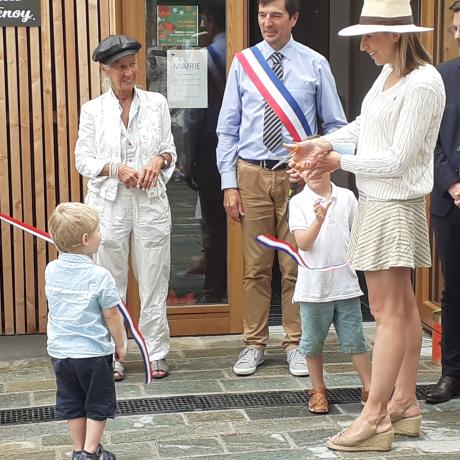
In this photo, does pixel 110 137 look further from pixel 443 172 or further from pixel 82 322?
pixel 443 172

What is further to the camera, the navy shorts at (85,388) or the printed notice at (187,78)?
the printed notice at (187,78)

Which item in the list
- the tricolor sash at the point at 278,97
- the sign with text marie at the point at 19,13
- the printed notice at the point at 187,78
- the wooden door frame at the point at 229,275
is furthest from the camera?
A: the printed notice at the point at 187,78

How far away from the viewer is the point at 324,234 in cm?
522

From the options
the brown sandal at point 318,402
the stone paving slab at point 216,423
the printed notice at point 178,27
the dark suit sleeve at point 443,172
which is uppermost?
the printed notice at point 178,27

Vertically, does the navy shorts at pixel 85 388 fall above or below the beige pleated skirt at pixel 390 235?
below

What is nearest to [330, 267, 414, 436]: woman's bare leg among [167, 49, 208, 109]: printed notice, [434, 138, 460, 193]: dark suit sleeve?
[434, 138, 460, 193]: dark suit sleeve

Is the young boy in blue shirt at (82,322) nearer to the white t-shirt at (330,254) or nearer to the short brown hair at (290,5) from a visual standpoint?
the white t-shirt at (330,254)

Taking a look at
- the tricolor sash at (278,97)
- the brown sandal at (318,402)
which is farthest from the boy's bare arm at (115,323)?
the tricolor sash at (278,97)

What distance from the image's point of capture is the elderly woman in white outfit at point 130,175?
19.0 ft

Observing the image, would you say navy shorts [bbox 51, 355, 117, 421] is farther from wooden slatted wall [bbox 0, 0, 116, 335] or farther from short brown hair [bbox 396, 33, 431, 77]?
wooden slatted wall [bbox 0, 0, 116, 335]

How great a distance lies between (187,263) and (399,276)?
265 cm

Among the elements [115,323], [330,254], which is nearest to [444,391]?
[330,254]

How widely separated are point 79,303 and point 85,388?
38 cm

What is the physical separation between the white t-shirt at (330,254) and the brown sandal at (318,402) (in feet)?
1.66
